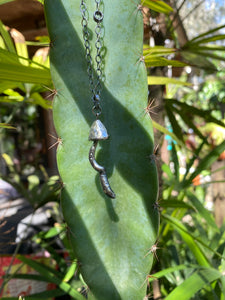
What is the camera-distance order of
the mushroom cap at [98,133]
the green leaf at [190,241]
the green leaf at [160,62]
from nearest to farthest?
the mushroom cap at [98,133], the green leaf at [160,62], the green leaf at [190,241]

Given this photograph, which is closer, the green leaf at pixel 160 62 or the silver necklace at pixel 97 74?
the silver necklace at pixel 97 74

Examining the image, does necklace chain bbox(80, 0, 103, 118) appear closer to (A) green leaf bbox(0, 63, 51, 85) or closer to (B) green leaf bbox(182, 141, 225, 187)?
(A) green leaf bbox(0, 63, 51, 85)

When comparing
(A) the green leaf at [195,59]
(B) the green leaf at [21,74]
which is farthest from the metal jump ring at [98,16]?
(A) the green leaf at [195,59]

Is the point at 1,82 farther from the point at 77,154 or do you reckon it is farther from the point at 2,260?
Answer: the point at 2,260

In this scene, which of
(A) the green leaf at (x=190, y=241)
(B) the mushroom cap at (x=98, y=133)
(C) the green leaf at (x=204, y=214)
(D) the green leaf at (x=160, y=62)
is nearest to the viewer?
(B) the mushroom cap at (x=98, y=133)

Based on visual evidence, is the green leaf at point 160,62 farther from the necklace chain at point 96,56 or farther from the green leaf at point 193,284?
the green leaf at point 193,284

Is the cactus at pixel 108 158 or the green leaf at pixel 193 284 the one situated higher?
the cactus at pixel 108 158

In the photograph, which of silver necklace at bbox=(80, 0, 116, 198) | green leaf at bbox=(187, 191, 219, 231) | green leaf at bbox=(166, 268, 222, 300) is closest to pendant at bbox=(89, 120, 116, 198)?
silver necklace at bbox=(80, 0, 116, 198)
